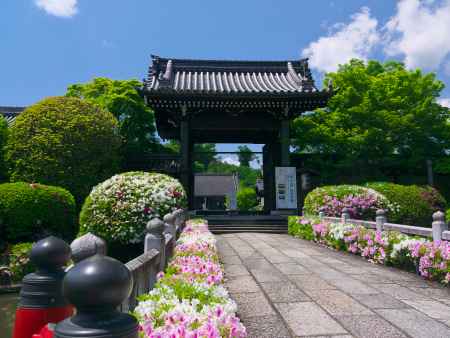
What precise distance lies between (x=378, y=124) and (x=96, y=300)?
16.9 meters

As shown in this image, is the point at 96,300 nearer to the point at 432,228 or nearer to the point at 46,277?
the point at 46,277

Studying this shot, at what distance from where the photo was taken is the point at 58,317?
1.56 metres

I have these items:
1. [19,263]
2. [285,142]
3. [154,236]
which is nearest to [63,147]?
[19,263]

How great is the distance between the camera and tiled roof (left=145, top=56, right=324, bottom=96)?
17484mm

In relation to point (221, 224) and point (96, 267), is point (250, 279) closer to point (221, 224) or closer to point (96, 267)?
point (96, 267)

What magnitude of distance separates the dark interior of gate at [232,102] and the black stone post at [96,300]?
13.4 m

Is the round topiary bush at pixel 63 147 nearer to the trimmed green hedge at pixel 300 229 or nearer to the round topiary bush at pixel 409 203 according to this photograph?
the trimmed green hedge at pixel 300 229

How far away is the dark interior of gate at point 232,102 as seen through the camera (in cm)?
1433

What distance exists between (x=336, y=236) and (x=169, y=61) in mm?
14376

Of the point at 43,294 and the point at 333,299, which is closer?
the point at 43,294

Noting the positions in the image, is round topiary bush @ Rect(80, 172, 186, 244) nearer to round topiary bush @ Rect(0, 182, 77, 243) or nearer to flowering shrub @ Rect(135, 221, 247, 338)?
round topiary bush @ Rect(0, 182, 77, 243)

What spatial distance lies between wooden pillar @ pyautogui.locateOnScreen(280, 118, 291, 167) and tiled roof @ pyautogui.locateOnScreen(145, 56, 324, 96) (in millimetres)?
2535

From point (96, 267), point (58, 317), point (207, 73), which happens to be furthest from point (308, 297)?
point (207, 73)

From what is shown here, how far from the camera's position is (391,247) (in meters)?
7.05
